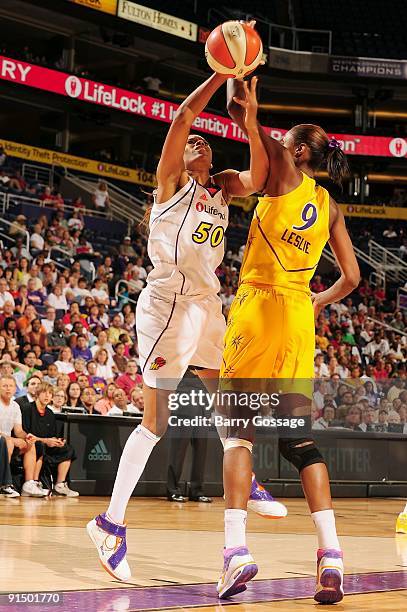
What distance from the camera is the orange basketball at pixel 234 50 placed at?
4090 millimetres

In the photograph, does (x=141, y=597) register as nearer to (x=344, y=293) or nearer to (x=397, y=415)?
(x=344, y=293)

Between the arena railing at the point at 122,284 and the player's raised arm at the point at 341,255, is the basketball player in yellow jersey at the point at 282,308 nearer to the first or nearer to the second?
the player's raised arm at the point at 341,255

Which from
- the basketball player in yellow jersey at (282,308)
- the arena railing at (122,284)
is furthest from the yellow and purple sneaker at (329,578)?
the arena railing at (122,284)

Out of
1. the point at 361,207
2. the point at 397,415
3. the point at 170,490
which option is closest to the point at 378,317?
the point at 361,207

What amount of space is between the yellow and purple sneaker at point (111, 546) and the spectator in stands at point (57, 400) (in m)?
6.01

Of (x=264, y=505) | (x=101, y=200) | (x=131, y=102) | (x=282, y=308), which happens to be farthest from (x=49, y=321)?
(x=131, y=102)

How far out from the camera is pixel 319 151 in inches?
173

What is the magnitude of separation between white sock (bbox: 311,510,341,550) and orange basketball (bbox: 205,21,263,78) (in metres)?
2.05

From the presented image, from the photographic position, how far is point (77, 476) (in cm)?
1052

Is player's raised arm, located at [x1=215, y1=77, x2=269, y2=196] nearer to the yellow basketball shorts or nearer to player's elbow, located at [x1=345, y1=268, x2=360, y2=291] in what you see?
the yellow basketball shorts

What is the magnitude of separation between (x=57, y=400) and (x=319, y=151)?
22.1ft

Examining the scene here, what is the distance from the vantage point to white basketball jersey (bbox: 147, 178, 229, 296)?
4641 millimetres

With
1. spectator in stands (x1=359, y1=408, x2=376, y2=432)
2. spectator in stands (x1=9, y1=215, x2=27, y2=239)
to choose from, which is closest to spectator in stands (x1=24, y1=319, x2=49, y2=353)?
spectator in stands (x1=9, y1=215, x2=27, y2=239)

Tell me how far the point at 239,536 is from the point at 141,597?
20.2 inches
